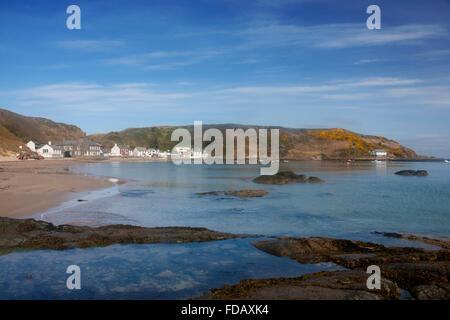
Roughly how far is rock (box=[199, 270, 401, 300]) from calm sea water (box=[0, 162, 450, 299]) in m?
0.78

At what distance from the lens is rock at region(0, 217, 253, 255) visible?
10.9 metres

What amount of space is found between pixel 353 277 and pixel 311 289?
1.36 metres

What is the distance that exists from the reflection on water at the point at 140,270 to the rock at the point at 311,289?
2.43 feet

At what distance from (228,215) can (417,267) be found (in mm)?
11475

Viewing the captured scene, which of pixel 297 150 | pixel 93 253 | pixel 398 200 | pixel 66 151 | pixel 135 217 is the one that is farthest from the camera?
pixel 297 150

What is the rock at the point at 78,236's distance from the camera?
10.9 m

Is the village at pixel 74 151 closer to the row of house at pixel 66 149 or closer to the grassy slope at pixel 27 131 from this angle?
the row of house at pixel 66 149

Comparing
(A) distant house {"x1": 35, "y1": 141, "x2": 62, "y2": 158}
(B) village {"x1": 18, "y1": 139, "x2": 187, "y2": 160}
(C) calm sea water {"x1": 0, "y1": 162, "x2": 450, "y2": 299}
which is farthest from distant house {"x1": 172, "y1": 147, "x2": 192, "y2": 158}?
(C) calm sea water {"x1": 0, "y1": 162, "x2": 450, "y2": 299}

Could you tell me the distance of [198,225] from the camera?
52.8 feet

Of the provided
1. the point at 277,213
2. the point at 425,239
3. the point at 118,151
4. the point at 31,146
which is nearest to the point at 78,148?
the point at 31,146

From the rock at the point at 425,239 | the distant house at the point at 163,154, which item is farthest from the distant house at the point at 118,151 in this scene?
the rock at the point at 425,239

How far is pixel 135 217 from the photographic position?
1762 centimetres
